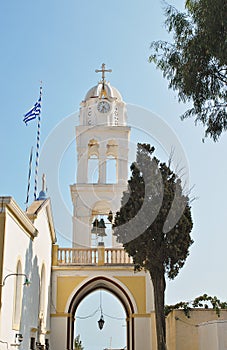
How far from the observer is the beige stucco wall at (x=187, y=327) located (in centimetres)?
1748

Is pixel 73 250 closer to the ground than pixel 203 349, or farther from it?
farther from it

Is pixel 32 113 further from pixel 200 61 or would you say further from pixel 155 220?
pixel 200 61

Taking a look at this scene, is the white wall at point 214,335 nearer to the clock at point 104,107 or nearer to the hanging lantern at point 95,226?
the hanging lantern at point 95,226

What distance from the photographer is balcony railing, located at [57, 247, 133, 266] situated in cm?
2122

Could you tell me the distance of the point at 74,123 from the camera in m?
23.7

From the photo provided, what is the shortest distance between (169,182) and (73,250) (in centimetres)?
602

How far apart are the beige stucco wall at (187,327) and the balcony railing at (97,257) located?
13.0 ft

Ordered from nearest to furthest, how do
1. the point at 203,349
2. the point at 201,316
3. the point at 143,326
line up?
the point at 203,349 < the point at 201,316 < the point at 143,326

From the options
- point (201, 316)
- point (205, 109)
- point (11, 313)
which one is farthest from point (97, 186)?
point (205, 109)

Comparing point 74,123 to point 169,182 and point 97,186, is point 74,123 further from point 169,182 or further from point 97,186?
point 169,182

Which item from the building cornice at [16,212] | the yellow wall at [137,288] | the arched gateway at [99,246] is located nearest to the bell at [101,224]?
the arched gateway at [99,246]

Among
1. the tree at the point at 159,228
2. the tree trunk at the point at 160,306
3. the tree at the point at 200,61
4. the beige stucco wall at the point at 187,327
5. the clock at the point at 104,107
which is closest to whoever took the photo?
the tree at the point at 200,61

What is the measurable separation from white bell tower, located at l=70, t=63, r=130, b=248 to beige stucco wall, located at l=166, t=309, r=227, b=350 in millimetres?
4962

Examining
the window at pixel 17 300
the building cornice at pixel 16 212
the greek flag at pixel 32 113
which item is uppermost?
the greek flag at pixel 32 113
